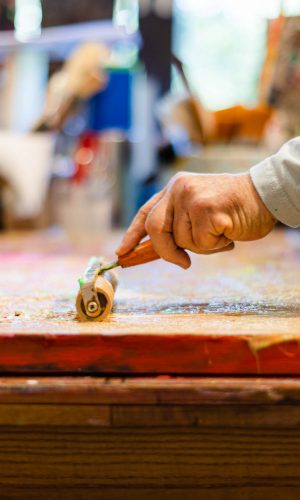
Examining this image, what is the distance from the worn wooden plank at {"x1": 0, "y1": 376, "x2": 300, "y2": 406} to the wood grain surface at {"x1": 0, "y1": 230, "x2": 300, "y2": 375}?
0.02m

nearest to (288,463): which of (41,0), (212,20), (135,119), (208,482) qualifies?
(208,482)

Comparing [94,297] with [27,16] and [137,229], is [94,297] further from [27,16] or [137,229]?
[27,16]

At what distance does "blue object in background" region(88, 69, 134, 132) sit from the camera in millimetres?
4340

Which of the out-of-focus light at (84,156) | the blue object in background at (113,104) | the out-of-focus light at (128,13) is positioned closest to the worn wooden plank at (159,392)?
the out-of-focus light at (84,156)

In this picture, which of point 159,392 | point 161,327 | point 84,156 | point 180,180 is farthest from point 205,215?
point 84,156

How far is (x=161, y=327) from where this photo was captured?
854 millimetres

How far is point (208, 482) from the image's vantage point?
31.4 inches

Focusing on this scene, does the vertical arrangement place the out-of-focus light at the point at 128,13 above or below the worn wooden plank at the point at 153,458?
below

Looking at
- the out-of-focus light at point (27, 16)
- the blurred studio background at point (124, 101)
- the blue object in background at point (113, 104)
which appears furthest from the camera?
the out-of-focus light at point (27, 16)

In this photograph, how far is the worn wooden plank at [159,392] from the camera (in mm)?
764

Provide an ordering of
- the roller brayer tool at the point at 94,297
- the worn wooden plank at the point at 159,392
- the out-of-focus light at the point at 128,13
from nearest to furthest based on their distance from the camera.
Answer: the worn wooden plank at the point at 159,392
the roller brayer tool at the point at 94,297
the out-of-focus light at the point at 128,13

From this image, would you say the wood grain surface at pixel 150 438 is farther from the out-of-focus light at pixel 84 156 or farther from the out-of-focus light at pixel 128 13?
the out-of-focus light at pixel 128 13

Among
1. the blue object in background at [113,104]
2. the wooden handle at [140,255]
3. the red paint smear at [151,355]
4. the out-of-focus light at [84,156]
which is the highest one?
the red paint smear at [151,355]

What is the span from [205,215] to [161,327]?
0.62 ft
